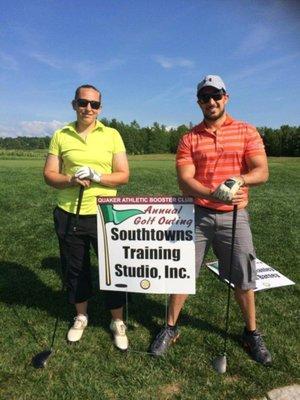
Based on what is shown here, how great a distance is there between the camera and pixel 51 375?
4.01 meters

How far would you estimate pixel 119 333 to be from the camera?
181 inches

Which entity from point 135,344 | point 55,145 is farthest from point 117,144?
point 135,344

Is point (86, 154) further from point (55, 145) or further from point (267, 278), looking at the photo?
point (267, 278)

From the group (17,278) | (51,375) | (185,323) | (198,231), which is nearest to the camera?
(51,375)

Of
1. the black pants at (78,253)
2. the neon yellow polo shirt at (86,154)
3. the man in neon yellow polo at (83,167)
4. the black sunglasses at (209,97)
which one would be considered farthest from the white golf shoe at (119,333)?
the black sunglasses at (209,97)

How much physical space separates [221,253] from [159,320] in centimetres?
137

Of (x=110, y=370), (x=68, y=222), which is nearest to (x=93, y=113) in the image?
(x=68, y=222)

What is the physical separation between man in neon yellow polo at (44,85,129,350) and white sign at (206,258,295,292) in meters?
2.31

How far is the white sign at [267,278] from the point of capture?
6.18m

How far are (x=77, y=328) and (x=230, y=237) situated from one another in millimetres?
1912

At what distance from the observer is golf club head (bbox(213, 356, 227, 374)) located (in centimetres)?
402

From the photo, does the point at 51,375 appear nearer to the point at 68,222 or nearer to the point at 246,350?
the point at 68,222

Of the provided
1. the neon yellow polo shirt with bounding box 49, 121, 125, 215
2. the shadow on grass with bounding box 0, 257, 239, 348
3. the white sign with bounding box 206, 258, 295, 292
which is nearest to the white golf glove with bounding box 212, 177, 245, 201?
the neon yellow polo shirt with bounding box 49, 121, 125, 215

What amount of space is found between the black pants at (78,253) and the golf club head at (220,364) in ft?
3.85
